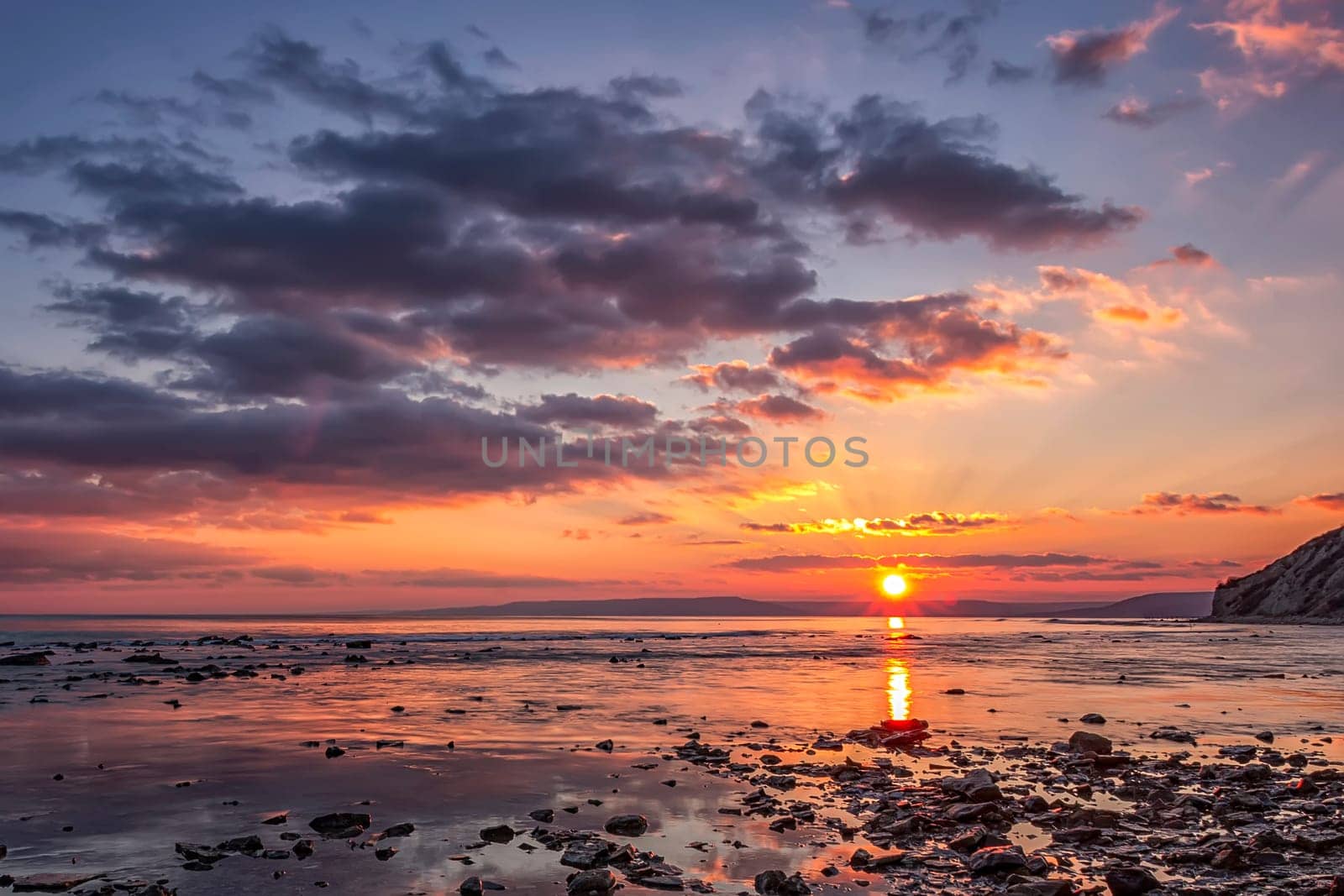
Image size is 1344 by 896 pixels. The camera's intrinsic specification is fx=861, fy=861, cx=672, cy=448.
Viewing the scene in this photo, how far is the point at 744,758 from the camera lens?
21.6 m

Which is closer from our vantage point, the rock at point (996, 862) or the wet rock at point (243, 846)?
the rock at point (996, 862)

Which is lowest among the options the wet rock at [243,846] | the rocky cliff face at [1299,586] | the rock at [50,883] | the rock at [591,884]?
the rocky cliff face at [1299,586]

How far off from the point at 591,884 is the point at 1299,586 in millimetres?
191287

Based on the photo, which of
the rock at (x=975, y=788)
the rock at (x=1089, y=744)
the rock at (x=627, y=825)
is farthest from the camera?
the rock at (x=1089, y=744)

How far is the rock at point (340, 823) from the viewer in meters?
14.9

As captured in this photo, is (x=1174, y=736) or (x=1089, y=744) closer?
(x=1089, y=744)

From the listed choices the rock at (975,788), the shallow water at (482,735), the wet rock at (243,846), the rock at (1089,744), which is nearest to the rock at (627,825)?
the shallow water at (482,735)

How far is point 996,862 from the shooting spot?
1191 cm

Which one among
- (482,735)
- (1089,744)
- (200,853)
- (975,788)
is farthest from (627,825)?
(1089,744)

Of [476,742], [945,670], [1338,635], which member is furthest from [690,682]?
[1338,635]

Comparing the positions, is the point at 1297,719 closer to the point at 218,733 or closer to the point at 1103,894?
the point at 1103,894

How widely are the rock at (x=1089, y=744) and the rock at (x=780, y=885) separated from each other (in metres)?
13.0

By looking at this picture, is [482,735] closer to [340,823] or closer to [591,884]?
[340,823]

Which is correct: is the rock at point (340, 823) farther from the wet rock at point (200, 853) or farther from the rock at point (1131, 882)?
the rock at point (1131, 882)
